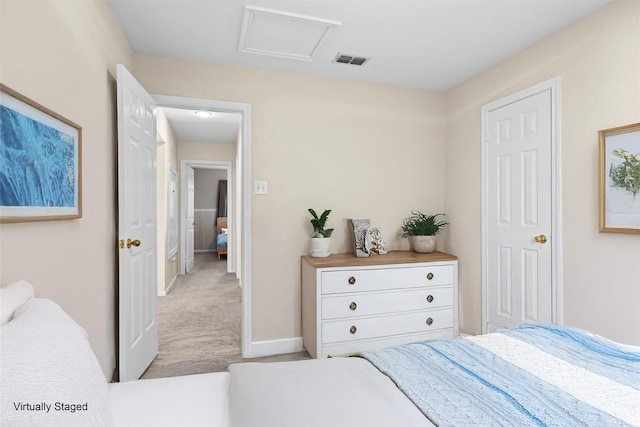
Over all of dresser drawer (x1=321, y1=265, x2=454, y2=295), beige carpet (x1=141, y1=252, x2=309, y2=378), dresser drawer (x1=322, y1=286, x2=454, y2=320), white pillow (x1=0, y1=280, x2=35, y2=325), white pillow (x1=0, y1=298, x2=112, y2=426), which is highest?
white pillow (x1=0, y1=280, x2=35, y2=325)

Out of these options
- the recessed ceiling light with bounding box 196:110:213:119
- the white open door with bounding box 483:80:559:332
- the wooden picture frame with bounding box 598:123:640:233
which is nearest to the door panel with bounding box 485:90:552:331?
the white open door with bounding box 483:80:559:332

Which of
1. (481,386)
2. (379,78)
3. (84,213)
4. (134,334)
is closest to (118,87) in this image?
(84,213)

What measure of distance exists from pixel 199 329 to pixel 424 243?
243 cm

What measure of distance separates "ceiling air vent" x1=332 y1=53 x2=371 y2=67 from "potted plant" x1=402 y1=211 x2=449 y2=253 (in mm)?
1503

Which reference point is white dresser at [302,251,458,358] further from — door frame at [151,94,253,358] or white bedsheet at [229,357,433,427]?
white bedsheet at [229,357,433,427]

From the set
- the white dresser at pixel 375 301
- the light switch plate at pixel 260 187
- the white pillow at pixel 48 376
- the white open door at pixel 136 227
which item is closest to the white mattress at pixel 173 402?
the white pillow at pixel 48 376

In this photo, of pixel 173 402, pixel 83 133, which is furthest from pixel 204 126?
pixel 173 402

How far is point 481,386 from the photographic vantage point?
1003mm

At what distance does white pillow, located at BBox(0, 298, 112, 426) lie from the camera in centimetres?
57

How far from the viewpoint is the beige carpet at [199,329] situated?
2.63 metres

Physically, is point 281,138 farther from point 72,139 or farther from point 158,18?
point 72,139

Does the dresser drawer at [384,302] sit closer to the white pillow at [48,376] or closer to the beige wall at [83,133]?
the beige wall at [83,133]

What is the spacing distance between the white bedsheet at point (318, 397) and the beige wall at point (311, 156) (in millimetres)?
1750

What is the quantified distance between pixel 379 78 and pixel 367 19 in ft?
3.23
